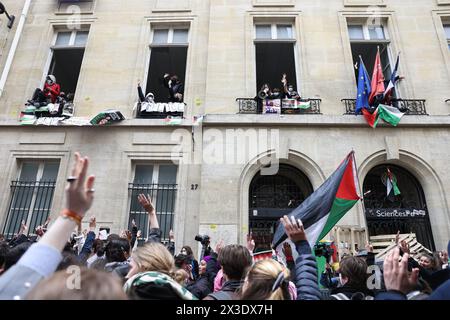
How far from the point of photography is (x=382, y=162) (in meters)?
9.29

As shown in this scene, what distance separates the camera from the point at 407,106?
31.9 ft

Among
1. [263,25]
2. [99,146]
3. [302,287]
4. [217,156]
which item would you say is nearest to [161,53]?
[263,25]

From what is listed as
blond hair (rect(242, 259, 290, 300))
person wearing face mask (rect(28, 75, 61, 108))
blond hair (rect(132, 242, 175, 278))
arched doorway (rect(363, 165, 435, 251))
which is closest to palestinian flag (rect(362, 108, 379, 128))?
arched doorway (rect(363, 165, 435, 251))

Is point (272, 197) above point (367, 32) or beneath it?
beneath

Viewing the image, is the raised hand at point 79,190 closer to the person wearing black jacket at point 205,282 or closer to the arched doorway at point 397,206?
the person wearing black jacket at point 205,282

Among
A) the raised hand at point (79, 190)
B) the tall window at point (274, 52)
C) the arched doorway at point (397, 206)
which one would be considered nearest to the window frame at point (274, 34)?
the tall window at point (274, 52)

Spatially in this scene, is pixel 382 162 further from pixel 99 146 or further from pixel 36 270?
pixel 36 270

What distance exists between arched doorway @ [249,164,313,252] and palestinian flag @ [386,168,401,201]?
7.52ft

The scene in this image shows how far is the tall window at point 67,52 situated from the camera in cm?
1186

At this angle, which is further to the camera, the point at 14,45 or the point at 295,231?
the point at 14,45

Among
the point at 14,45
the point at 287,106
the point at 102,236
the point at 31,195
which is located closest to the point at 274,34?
the point at 287,106

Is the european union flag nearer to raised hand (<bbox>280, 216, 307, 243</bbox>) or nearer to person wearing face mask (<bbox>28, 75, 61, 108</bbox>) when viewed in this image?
raised hand (<bbox>280, 216, 307, 243</bbox>)

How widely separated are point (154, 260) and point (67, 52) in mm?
12830

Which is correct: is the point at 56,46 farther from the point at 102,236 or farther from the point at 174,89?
the point at 102,236
